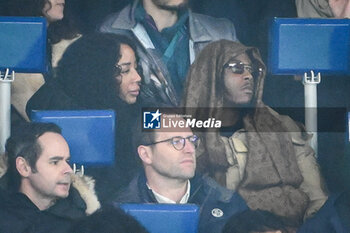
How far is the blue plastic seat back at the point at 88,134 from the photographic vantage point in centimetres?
586

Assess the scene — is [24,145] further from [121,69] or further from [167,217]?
[167,217]

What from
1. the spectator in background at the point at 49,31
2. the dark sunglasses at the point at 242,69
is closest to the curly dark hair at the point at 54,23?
the spectator in background at the point at 49,31

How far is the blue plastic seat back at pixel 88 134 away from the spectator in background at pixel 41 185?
0.18 feet

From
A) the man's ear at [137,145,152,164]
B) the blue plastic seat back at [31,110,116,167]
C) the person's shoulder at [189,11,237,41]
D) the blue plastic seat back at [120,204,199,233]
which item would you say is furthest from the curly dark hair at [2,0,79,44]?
the blue plastic seat back at [120,204,199,233]

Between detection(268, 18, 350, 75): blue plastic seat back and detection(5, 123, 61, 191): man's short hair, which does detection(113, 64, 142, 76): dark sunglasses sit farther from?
detection(268, 18, 350, 75): blue plastic seat back

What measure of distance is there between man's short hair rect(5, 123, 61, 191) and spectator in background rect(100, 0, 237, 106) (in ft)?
2.42

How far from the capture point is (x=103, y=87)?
598 cm

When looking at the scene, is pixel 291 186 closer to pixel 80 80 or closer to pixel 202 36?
pixel 202 36

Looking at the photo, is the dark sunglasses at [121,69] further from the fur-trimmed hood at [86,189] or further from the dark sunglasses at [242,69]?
the fur-trimmed hood at [86,189]

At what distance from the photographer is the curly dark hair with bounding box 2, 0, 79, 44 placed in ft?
19.7

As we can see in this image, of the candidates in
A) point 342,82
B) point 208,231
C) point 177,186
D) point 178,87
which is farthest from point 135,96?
point 342,82

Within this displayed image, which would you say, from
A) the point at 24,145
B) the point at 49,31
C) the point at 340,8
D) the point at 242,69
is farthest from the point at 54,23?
the point at 340,8

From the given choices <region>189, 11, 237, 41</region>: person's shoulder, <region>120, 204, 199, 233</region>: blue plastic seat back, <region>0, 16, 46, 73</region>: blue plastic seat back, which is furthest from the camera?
<region>189, 11, 237, 41</region>: person's shoulder

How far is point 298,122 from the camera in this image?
5.97 m
